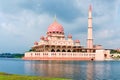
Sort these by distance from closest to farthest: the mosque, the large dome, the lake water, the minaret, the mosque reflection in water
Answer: the lake water < the mosque reflection in water < the mosque < the minaret < the large dome

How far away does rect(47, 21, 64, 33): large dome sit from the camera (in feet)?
425

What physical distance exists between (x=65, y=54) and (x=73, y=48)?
29.5 ft

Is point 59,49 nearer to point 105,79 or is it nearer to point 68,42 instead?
point 68,42

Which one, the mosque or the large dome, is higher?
the large dome

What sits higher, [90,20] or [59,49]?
[90,20]

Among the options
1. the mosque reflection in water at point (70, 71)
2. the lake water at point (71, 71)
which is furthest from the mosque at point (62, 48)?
the mosque reflection in water at point (70, 71)

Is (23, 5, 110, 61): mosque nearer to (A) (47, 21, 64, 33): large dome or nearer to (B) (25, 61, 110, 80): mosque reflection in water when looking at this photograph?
(A) (47, 21, 64, 33): large dome

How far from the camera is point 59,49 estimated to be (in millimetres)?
124562

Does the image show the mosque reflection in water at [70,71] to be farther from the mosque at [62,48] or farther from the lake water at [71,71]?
the mosque at [62,48]

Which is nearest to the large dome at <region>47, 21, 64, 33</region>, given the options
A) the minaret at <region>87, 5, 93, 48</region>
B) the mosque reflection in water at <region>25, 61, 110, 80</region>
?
the minaret at <region>87, 5, 93, 48</region>

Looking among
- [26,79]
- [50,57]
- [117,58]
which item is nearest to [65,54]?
[50,57]

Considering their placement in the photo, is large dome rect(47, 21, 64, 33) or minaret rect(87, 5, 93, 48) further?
large dome rect(47, 21, 64, 33)

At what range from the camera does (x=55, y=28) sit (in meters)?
130

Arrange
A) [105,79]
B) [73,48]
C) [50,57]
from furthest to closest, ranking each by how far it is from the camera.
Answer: [73,48] → [50,57] → [105,79]
